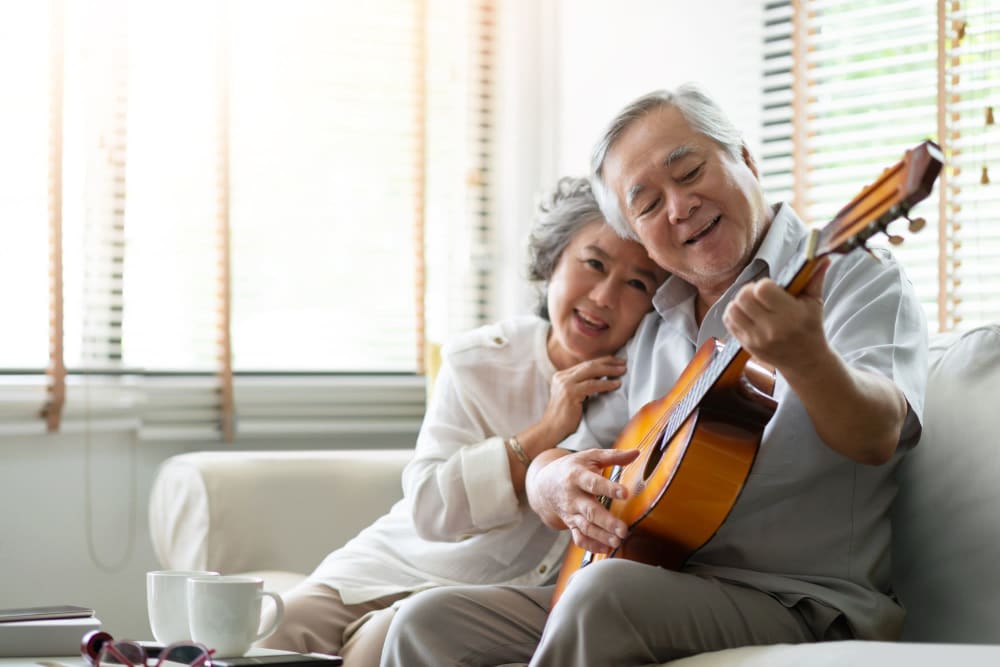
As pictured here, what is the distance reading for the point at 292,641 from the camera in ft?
6.35

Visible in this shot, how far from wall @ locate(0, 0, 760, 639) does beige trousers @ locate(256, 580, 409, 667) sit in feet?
4.15

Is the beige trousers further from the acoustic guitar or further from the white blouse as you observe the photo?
the acoustic guitar

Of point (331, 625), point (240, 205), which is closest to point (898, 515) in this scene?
point (331, 625)

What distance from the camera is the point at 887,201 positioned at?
3.66 ft

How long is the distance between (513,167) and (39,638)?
2673 millimetres

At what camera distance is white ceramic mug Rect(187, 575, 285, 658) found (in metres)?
1.37

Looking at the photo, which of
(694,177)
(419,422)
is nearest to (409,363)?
(419,422)

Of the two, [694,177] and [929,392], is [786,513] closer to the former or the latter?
[929,392]

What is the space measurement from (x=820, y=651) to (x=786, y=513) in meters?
0.42

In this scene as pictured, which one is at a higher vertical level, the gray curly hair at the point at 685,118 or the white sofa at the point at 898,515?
the gray curly hair at the point at 685,118

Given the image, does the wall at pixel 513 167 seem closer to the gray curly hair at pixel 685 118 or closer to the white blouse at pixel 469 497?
the white blouse at pixel 469 497

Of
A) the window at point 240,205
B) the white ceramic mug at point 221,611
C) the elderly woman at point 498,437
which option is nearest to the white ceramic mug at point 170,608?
the white ceramic mug at point 221,611

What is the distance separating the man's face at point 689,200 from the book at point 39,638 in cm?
99

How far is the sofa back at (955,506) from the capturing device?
1623 mm
